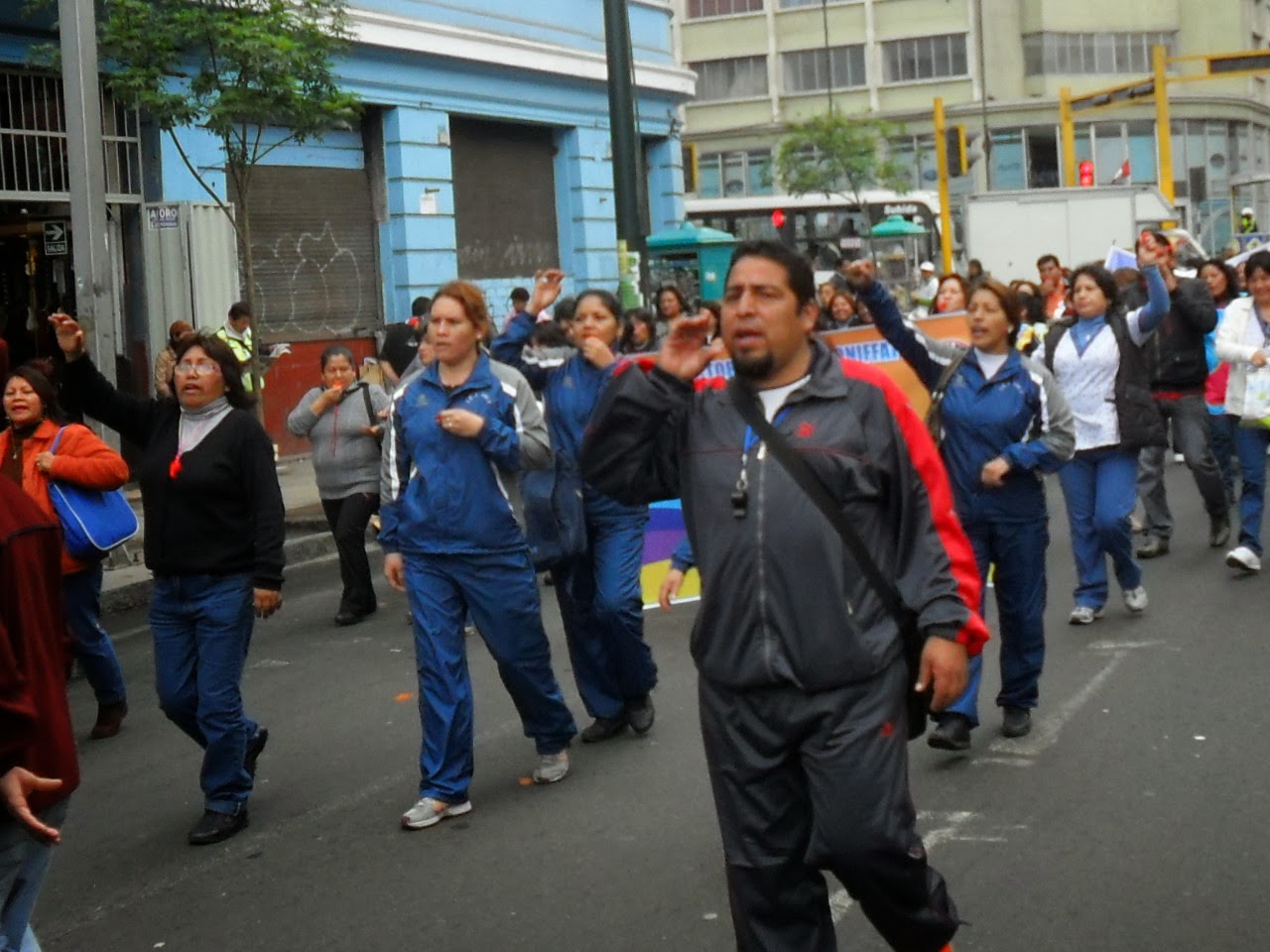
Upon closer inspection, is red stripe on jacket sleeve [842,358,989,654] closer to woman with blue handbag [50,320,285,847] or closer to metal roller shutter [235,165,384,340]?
woman with blue handbag [50,320,285,847]

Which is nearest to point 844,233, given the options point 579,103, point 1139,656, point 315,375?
point 579,103

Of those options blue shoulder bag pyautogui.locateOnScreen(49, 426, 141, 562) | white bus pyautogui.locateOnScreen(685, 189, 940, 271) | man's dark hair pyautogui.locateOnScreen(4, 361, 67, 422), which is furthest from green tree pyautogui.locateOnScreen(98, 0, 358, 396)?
white bus pyautogui.locateOnScreen(685, 189, 940, 271)

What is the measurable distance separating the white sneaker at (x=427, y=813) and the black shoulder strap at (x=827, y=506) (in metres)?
2.91

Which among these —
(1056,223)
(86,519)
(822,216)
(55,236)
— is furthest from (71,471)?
(822,216)

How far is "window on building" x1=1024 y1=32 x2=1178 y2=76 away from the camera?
66.4 meters

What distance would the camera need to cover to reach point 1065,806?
261 inches

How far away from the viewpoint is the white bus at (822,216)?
Answer: 160 ft

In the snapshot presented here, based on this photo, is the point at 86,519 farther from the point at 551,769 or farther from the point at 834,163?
the point at 834,163

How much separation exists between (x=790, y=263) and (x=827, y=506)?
591 mm

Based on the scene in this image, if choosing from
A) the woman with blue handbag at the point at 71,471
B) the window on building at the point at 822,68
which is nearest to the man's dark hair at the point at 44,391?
the woman with blue handbag at the point at 71,471

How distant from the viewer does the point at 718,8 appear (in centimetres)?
6931

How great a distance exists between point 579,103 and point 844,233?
79.6 feet

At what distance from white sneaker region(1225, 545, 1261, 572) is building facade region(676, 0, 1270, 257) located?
175 ft

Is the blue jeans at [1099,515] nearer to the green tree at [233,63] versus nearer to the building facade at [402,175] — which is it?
the green tree at [233,63]
